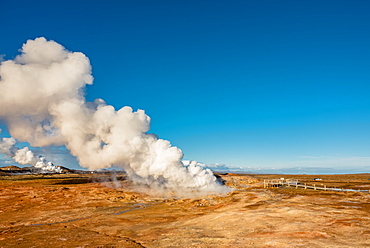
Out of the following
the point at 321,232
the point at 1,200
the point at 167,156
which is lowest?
the point at 1,200

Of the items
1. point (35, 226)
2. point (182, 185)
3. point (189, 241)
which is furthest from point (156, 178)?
point (189, 241)

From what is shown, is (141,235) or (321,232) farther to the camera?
(141,235)

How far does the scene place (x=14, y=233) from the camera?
27.5m

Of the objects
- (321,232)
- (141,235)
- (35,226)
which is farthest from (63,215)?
(321,232)

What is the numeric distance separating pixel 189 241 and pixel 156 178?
145ft

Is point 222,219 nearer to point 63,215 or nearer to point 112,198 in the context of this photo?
point 63,215

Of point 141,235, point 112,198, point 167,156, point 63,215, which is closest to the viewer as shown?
point 141,235

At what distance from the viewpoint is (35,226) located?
31219mm

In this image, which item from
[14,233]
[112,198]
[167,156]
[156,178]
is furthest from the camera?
[156,178]

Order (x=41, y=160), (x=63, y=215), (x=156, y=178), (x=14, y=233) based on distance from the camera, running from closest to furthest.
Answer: (x=14, y=233)
(x=63, y=215)
(x=156, y=178)
(x=41, y=160)

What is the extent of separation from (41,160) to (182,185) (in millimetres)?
174956

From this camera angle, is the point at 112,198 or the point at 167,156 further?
the point at 167,156

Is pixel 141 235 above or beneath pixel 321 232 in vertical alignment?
beneath

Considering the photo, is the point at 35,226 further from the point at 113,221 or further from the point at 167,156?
the point at 167,156
